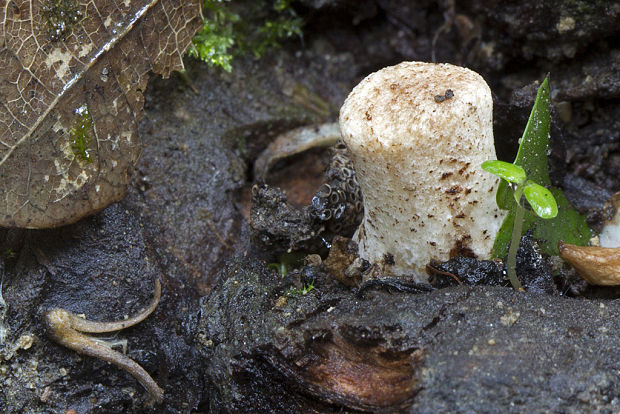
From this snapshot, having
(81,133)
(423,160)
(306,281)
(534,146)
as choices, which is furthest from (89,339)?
(534,146)

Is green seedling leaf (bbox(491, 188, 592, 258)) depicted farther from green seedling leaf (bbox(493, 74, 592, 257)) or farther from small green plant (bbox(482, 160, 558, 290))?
small green plant (bbox(482, 160, 558, 290))

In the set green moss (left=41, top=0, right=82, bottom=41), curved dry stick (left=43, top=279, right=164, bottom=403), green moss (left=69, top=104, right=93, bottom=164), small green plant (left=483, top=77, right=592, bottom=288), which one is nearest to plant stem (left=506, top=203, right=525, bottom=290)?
small green plant (left=483, top=77, right=592, bottom=288)

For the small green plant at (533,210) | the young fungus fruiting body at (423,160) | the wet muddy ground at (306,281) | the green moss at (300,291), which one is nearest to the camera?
the wet muddy ground at (306,281)

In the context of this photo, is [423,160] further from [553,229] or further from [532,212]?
[553,229]

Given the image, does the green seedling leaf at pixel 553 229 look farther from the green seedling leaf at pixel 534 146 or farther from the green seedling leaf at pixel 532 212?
the green seedling leaf at pixel 534 146

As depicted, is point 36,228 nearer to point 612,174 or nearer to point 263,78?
point 263,78

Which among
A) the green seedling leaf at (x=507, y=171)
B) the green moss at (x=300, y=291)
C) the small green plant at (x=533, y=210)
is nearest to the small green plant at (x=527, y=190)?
the green seedling leaf at (x=507, y=171)
